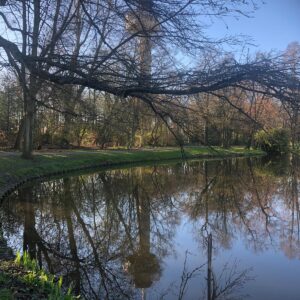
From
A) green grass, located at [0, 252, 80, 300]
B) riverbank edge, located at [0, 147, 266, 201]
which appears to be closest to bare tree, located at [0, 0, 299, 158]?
green grass, located at [0, 252, 80, 300]

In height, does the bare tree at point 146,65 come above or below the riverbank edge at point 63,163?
above

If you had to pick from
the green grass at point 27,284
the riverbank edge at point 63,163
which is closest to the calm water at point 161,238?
the riverbank edge at point 63,163

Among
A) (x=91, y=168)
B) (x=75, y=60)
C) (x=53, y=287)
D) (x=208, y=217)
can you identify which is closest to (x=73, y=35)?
(x=75, y=60)

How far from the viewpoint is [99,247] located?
10.4 metres

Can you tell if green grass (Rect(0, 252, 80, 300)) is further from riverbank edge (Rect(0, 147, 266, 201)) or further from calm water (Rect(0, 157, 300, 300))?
riverbank edge (Rect(0, 147, 266, 201))

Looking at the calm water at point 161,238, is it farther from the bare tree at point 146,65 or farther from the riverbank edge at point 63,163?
the bare tree at point 146,65

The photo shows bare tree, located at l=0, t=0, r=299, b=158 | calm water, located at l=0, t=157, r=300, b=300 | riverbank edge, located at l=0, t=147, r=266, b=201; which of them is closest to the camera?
bare tree, located at l=0, t=0, r=299, b=158

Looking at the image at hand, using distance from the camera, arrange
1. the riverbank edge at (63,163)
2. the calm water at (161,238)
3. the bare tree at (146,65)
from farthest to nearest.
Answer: the riverbank edge at (63,163) → the calm water at (161,238) → the bare tree at (146,65)

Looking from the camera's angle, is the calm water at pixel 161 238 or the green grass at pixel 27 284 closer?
the green grass at pixel 27 284

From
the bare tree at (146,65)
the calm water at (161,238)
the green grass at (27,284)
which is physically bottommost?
the calm water at (161,238)

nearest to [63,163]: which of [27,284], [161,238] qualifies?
[161,238]

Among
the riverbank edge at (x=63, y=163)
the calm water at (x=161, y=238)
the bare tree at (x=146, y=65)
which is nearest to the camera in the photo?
the bare tree at (x=146, y=65)

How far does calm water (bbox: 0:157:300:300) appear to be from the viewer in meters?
8.02

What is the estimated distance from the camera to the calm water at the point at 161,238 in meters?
8.02
